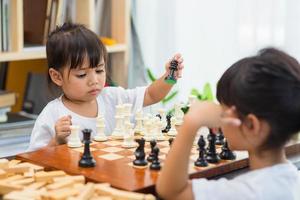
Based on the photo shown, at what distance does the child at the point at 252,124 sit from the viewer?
1.32 meters

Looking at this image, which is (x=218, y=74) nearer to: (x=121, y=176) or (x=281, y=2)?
(x=281, y=2)

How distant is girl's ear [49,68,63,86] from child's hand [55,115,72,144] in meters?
0.30

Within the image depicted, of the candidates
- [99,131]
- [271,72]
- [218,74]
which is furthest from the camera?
[218,74]

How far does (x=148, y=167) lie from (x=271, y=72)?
1.28 feet

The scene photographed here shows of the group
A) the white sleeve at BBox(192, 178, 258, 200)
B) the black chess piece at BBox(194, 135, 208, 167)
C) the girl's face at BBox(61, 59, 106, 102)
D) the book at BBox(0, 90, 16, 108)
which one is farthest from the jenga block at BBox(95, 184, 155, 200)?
the book at BBox(0, 90, 16, 108)

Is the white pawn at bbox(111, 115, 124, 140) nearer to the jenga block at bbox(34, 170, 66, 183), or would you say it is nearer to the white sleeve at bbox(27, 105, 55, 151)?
the white sleeve at bbox(27, 105, 55, 151)

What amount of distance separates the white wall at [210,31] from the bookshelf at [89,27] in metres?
0.17

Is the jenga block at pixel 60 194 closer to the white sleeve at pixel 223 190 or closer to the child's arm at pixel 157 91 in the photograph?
the white sleeve at pixel 223 190

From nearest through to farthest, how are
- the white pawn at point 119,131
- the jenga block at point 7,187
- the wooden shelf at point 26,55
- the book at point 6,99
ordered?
the jenga block at point 7,187, the white pawn at point 119,131, the wooden shelf at point 26,55, the book at point 6,99

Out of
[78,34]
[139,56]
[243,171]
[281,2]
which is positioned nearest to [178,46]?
[139,56]

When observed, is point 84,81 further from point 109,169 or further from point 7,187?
point 7,187

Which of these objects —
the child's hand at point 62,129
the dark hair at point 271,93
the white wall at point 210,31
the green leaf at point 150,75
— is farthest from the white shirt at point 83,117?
the green leaf at point 150,75

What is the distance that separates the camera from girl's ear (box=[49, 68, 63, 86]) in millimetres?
2088

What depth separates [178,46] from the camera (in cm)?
329
